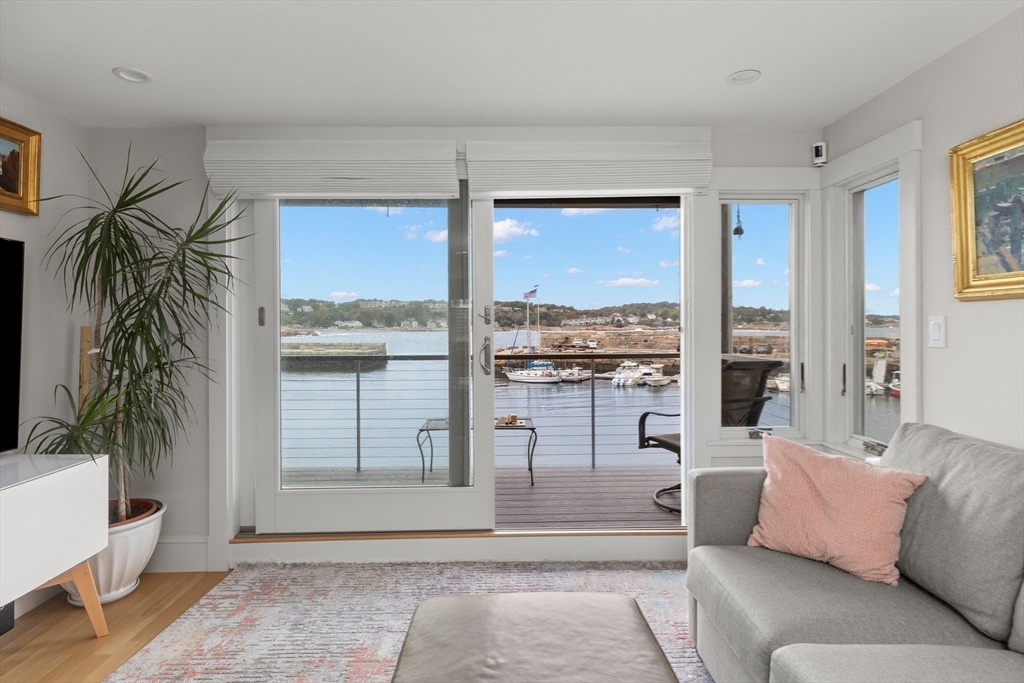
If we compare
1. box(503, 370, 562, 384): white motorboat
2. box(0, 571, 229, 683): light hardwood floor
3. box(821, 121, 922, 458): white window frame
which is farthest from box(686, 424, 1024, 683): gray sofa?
box(503, 370, 562, 384): white motorboat

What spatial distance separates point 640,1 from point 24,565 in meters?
2.72

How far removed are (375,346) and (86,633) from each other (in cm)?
175

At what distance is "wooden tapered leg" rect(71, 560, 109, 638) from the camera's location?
7.70 ft

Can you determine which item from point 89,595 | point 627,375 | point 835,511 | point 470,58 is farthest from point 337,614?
point 627,375

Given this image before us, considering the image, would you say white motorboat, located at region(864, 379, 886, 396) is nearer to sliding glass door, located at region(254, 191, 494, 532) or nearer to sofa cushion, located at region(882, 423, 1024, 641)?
sofa cushion, located at region(882, 423, 1024, 641)

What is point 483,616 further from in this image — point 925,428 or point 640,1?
point 640,1

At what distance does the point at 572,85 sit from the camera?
2574 millimetres

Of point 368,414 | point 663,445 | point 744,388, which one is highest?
point 744,388

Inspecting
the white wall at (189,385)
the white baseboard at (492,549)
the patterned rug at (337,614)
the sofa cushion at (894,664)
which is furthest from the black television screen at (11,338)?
the sofa cushion at (894,664)

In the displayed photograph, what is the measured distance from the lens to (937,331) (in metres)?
2.31

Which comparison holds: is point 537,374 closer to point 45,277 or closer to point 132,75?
point 45,277

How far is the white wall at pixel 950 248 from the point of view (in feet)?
6.53

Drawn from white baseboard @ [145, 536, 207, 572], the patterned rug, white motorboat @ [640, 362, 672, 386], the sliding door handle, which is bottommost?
the patterned rug

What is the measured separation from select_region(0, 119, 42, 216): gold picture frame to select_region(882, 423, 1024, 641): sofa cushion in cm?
369
